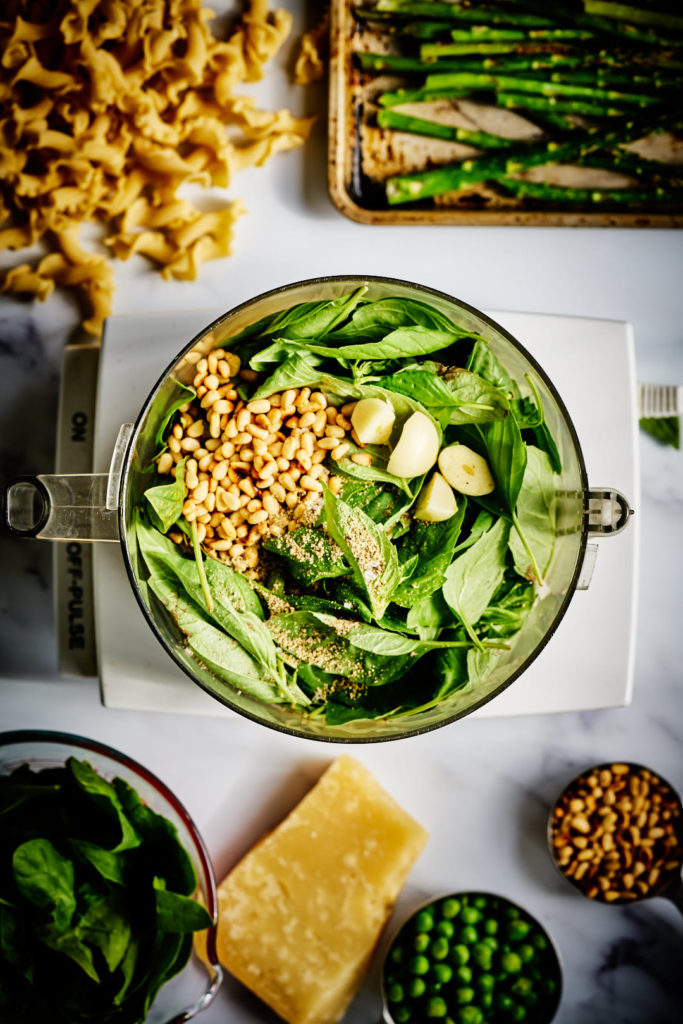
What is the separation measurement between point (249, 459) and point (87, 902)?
640 millimetres

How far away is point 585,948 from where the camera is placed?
1280mm

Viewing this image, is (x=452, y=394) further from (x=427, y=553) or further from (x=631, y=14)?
(x=631, y=14)

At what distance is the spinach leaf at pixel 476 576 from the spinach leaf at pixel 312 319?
0.97 ft

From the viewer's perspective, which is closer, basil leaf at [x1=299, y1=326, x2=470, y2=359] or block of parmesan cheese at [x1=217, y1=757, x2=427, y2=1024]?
basil leaf at [x1=299, y1=326, x2=470, y2=359]

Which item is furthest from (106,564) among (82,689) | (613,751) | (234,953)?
(613,751)

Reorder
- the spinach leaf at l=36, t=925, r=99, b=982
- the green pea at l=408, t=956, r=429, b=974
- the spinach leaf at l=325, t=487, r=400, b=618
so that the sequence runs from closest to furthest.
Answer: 1. the spinach leaf at l=325, t=487, r=400, b=618
2. the spinach leaf at l=36, t=925, r=99, b=982
3. the green pea at l=408, t=956, r=429, b=974

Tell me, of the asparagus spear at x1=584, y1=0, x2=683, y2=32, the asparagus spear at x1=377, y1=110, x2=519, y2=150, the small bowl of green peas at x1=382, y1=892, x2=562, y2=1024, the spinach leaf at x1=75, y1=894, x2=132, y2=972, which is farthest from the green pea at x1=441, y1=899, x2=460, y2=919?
the asparagus spear at x1=584, y1=0, x2=683, y2=32

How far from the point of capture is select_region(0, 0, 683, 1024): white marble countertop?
1246 millimetres

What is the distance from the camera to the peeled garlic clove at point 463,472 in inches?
33.5

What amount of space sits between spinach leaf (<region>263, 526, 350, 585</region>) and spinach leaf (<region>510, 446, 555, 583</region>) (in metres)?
0.20

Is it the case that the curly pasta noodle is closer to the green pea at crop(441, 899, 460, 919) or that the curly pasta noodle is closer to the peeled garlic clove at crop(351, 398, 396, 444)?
the peeled garlic clove at crop(351, 398, 396, 444)

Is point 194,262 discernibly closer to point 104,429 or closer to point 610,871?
point 104,429

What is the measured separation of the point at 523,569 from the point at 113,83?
0.95 metres

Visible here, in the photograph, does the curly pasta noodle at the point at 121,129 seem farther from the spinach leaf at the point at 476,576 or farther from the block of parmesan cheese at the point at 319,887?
the block of parmesan cheese at the point at 319,887
